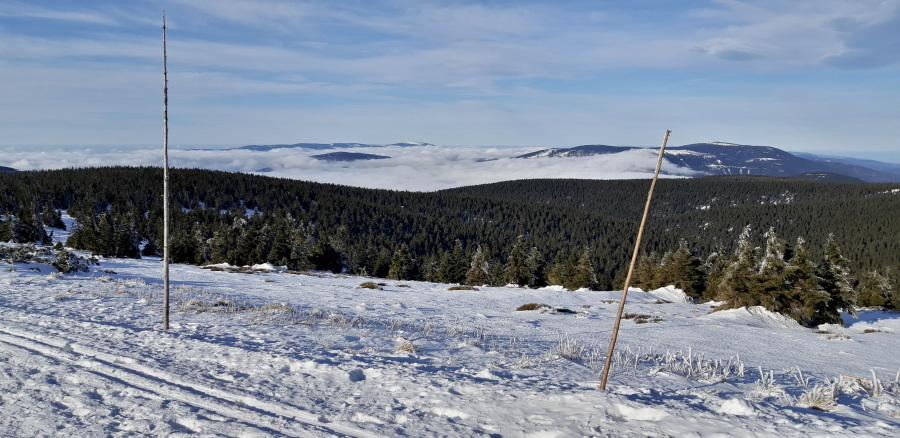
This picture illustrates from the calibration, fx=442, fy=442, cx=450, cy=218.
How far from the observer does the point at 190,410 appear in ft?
19.4

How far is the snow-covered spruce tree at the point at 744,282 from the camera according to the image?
28156 mm

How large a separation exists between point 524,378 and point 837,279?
3446 cm

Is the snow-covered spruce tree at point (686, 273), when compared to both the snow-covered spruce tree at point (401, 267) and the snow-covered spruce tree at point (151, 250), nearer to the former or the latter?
the snow-covered spruce tree at point (401, 267)

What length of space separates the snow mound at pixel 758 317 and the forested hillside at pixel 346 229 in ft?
95.1

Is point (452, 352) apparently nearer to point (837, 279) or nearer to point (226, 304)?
point (226, 304)

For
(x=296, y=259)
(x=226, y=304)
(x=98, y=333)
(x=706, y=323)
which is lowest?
(x=296, y=259)

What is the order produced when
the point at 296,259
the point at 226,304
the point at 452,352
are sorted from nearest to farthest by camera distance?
the point at 452,352 → the point at 226,304 → the point at 296,259

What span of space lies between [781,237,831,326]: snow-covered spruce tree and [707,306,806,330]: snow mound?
102 centimetres

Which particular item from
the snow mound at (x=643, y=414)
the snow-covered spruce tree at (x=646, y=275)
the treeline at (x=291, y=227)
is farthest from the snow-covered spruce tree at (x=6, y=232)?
the snow-covered spruce tree at (x=646, y=275)

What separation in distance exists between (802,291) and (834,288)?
17.3 ft

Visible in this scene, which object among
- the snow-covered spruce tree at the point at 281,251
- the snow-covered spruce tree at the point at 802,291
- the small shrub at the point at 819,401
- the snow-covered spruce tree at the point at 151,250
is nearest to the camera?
the small shrub at the point at 819,401

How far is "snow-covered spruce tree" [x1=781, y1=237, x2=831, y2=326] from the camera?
26.8 m

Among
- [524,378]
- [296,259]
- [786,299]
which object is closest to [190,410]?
[524,378]

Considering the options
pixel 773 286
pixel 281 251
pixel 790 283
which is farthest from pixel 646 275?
pixel 281 251
